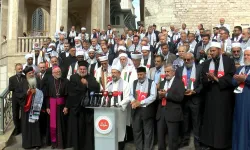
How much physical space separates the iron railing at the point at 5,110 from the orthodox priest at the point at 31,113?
0.81 metres

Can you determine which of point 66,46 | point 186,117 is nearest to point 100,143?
point 186,117

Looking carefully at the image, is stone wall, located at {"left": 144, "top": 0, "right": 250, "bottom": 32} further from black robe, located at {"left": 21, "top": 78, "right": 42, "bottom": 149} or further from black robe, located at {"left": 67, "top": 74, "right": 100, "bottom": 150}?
black robe, located at {"left": 21, "top": 78, "right": 42, "bottom": 149}

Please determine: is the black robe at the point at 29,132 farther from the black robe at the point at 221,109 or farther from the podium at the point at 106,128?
the black robe at the point at 221,109

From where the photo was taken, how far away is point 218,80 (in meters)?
6.25

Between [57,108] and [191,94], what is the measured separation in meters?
3.20

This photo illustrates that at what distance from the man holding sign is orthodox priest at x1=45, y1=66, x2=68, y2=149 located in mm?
1783

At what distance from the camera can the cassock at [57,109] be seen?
7559mm

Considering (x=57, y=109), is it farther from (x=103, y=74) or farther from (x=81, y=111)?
(x=103, y=74)

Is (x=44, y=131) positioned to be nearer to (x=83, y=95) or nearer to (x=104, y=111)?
(x=83, y=95)

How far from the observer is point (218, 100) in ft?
20.9

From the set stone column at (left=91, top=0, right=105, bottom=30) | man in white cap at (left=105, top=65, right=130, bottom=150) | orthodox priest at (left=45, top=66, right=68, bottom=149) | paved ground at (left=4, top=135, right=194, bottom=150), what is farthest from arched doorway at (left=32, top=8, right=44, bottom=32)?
man in white cap at (left=105, top=65, right=130, bottom=150)

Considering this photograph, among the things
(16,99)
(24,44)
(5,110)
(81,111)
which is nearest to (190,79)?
(81,111)

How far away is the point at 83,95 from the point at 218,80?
2.97 m

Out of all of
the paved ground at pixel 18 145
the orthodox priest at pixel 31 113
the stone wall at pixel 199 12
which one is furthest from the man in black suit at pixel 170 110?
the stone wall at pixel 199 12
